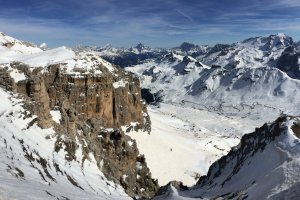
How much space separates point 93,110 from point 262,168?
225ft

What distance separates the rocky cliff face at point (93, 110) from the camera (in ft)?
264

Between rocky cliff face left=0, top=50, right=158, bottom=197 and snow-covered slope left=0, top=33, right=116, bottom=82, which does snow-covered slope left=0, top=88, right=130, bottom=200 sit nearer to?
rocky cliff face left=0, top=50, right=158, bottom=197

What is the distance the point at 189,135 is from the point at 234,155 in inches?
3603

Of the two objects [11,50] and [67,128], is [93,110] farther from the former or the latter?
[67,128]

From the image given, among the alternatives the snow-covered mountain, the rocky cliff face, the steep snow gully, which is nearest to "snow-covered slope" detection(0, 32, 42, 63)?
the snow-covered mountain

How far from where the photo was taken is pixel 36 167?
5244 centimetres

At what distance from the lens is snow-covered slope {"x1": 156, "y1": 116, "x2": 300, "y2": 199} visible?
136 ft

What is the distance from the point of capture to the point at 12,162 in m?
46.9

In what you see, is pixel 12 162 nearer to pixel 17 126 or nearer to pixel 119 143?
pixel 17 126

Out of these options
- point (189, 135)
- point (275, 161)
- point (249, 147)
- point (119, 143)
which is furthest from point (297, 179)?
point (189, 135)

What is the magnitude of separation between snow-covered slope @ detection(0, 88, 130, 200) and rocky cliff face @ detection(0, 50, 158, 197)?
2048mm

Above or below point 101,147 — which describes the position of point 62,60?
above

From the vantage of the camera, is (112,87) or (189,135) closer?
(112,87)

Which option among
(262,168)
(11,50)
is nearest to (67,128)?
(262,168)
